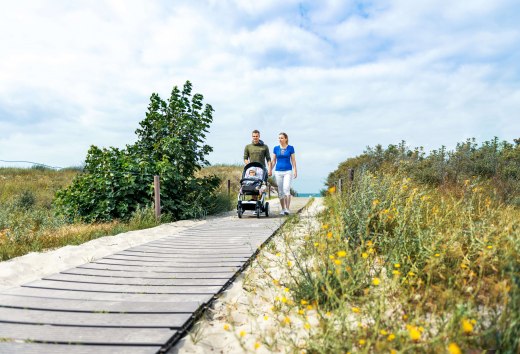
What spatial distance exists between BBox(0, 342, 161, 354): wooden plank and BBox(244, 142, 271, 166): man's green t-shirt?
7756 millimetres

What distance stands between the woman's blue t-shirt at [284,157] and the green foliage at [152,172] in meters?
2.69

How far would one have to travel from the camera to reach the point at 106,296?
397 cm

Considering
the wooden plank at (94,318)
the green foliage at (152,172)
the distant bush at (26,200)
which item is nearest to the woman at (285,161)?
the green foliage at (152,172)

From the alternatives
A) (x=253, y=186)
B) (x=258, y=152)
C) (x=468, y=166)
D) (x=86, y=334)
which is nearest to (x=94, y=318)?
(x=86, y=334)

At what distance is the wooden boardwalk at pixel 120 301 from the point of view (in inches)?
117

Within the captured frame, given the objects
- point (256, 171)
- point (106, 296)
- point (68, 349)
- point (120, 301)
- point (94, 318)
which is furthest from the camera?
point (256, 171)

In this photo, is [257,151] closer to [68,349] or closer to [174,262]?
[174,262]

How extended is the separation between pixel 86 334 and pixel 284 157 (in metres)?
7.21

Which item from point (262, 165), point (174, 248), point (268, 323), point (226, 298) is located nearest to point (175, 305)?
point (226, 298)

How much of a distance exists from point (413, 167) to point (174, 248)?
11047 mm

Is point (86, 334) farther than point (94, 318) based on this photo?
No

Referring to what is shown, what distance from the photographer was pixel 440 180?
44.7 ft

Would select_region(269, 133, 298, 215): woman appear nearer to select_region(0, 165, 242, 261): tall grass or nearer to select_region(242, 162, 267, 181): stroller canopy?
select_region(242, 162, 267, 181): stroller canopy

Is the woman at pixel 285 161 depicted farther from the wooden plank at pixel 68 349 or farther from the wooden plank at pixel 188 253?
the wooden plank at pixel 68 349
